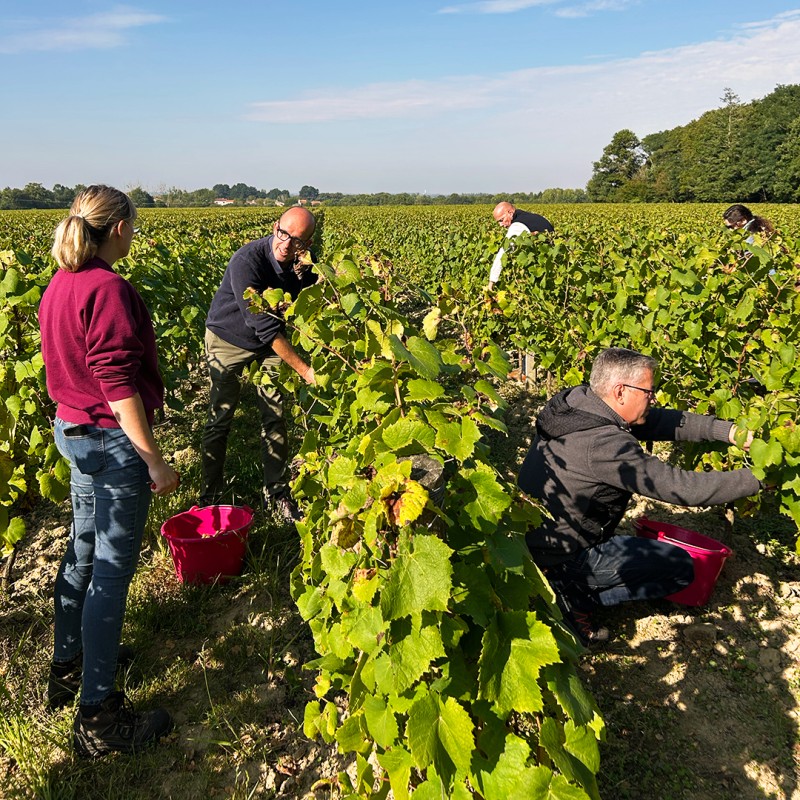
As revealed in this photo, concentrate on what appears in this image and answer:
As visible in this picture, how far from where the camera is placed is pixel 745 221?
513cm

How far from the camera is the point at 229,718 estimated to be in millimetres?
2365

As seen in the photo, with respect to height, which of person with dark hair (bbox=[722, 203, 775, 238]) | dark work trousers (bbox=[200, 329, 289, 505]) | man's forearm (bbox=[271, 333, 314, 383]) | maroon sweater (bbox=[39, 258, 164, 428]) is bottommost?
dark work trousers (bbox=[200, 329, 289, 505])

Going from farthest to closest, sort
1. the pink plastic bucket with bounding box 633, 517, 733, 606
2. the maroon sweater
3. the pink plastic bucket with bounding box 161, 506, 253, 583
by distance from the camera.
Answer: the pink plastic bucket with bounding box 161, 506, 253, 583, the pink plastic bucket with bounding box 633, 517, 733, 606, the maroon sweater

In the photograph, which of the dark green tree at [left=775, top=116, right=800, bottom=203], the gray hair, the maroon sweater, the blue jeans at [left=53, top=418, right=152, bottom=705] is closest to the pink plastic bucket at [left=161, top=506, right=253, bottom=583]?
the blue jeans at [left=53, top=418, right=152, bottom=705]

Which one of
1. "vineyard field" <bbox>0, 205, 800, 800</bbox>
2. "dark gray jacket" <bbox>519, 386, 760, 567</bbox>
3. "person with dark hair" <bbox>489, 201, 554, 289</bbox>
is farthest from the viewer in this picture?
"person with dark hair" <bbox>489, 201, 554, 289</bbox>

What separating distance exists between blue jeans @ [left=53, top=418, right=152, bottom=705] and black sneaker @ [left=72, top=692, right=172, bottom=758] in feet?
0.17

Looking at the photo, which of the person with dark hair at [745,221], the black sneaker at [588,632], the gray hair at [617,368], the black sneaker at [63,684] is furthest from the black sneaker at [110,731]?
the person with dark hair at [745,221]

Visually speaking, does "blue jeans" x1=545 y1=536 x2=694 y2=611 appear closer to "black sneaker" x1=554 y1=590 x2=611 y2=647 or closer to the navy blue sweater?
"black sneaker" x1=554 y1=590 x2=611 y2=647

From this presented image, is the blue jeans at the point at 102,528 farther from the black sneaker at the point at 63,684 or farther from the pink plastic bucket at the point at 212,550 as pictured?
the pink plastic bucket at the point at 212,550

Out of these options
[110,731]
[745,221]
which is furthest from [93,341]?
[745,221]

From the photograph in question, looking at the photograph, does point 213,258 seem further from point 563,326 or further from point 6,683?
point 6,683

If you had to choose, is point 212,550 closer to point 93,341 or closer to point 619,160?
point 93,341

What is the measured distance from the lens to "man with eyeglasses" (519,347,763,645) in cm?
236

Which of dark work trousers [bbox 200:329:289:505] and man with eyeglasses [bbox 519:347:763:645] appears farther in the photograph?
dark work trousers [bbox 200:329:289:505]
